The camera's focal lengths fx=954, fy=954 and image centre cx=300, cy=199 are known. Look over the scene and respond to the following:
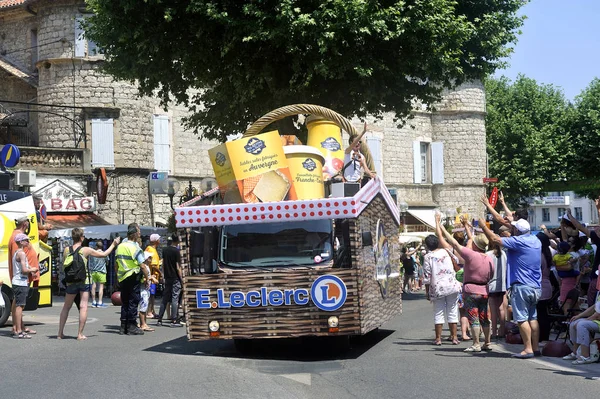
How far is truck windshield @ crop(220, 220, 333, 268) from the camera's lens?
12797 mm

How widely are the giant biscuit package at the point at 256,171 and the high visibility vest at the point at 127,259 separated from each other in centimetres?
327

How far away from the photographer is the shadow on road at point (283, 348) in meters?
13.4

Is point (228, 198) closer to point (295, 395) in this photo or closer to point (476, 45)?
point (295, 395)

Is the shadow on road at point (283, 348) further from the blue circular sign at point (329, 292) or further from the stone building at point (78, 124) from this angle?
the stone building at point (78, 124)

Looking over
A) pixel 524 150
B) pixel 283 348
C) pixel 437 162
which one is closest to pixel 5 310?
pixel 283 348

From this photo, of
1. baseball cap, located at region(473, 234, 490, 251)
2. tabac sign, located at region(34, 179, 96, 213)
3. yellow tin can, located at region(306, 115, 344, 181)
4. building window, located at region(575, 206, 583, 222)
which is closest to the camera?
baseball cap, located at region(473, 234, 490, 251)

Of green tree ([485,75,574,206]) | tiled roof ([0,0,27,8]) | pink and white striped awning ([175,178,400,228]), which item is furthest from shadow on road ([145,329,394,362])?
green tree ([485,75,574,206])

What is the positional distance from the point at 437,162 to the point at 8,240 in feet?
114

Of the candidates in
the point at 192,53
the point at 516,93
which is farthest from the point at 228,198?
the point at 516,93

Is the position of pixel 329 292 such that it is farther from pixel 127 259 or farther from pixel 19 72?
pixel 19 72

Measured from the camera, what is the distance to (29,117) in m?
38.5

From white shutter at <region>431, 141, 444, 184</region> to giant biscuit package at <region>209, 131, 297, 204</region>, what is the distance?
3692 centimetres

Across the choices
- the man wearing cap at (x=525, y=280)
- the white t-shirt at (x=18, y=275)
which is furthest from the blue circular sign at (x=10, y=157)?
Answer: the man wearing cap at (x=525, y=280)

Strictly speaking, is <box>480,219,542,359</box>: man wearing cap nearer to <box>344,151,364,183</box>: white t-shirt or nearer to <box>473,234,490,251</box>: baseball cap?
<box>473,234,490,251</box>: baseball cap
